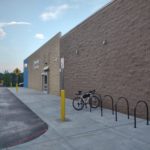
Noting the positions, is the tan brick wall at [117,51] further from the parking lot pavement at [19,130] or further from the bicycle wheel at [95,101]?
the parking lot pavement at [19,130]

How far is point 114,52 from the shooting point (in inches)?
412

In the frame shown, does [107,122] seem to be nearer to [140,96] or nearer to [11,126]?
[140,96]

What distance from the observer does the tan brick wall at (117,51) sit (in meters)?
8.44

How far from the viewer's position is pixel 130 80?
30.2 feet

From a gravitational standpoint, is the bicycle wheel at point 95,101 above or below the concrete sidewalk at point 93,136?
above

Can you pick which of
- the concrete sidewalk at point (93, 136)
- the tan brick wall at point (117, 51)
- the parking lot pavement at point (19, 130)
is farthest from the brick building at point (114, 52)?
the parking lot pavement at point (19, 130)

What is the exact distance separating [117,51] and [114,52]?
281mm

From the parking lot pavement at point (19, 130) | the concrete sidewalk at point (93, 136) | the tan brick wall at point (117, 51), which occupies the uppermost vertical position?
the tan brick wall at point (117, 51)

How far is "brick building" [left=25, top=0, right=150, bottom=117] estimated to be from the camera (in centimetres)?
848

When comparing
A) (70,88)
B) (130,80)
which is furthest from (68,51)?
(130,80)

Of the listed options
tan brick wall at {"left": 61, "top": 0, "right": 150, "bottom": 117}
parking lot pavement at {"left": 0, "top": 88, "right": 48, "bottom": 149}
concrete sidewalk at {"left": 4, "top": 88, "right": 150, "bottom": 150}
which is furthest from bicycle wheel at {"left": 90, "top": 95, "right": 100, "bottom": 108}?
parking lot pavement at {"left": 0, "top": 88, "right": 48, "bottom": 149}

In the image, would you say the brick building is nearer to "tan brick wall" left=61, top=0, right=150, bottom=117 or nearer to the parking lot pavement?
"tan brick wall" left=61, top=0, right=150, bottom=117

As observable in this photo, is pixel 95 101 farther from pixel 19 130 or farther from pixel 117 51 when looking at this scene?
pixel 19 130

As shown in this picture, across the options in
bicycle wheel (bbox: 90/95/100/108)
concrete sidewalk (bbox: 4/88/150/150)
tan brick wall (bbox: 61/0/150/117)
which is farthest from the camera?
bicycle wheel (bbox: 90/95/100/108)
